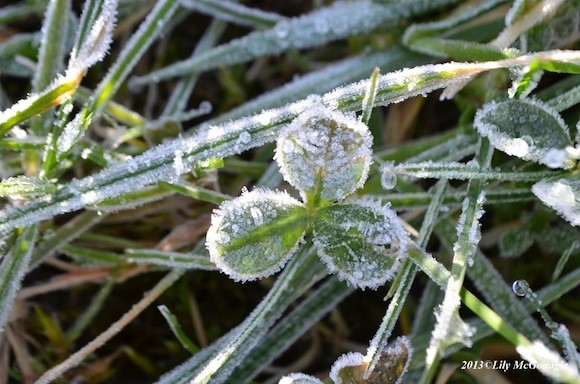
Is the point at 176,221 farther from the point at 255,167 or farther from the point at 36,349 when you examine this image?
the point at 36,349

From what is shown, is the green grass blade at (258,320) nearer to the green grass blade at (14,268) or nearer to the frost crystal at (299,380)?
the frost crystal at (299,380)

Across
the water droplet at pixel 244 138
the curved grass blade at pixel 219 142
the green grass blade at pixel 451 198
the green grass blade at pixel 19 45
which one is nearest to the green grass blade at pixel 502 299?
the green grass blade at pixel 451 198

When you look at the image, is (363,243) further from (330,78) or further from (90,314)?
(90,314)

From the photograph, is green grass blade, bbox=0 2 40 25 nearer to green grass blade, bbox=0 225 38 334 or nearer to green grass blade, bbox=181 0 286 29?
green grass blade, bbox=181 0 286 29

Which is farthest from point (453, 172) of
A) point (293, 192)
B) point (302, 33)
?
point (302, 33)

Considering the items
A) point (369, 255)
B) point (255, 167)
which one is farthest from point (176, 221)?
point (369, 255)

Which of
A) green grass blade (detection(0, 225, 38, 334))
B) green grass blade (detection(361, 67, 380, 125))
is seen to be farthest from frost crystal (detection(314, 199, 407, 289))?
green grass blade (detection(0, 225, 38, 334))
